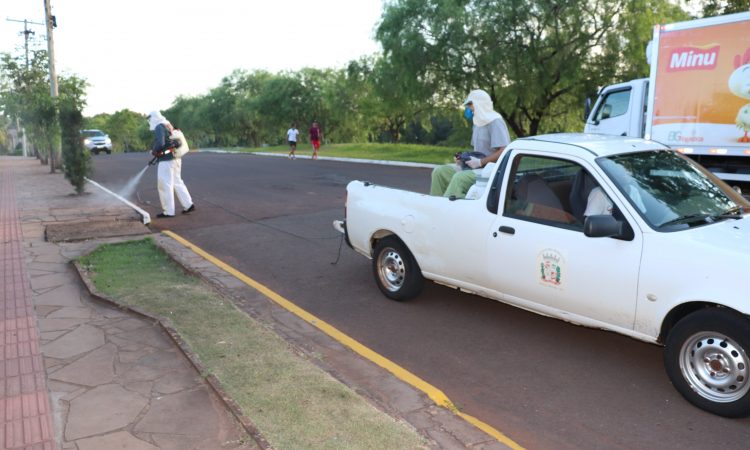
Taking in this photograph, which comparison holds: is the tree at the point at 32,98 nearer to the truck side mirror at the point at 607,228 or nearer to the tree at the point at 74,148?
the tree at the point at 74,148

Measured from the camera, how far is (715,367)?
3807 millimetres

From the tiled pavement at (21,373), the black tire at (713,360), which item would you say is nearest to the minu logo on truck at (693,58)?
the black tire at (713,360)

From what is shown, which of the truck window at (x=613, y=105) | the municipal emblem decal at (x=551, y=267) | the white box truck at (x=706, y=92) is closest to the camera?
the municipal emblem decal at (x=551, y=267)

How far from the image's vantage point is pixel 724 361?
374 cm

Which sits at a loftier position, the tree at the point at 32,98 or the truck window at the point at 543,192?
the tree at the point at 32,98

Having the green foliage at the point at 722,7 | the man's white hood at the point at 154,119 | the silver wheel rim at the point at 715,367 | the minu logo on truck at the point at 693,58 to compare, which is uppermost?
the green foliage at the point at 722,7

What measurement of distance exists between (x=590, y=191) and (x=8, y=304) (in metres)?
5.70

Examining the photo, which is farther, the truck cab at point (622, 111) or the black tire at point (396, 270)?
the truck cab at point (622, 111)

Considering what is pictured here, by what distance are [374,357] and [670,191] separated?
8.61 feet

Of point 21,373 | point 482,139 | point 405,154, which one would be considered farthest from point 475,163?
point 405,154

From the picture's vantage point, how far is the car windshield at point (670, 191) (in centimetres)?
428

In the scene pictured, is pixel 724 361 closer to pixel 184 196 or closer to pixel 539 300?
pixel 539 300

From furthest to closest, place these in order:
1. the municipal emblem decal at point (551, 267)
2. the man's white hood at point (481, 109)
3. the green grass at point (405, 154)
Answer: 1. the green grass at point (405, 154)
2. the man's white hood at point (481, 109)
3. the municipal emblem decal at point (551, 267)

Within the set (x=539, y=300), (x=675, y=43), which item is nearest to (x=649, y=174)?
(x=539, y=300)
